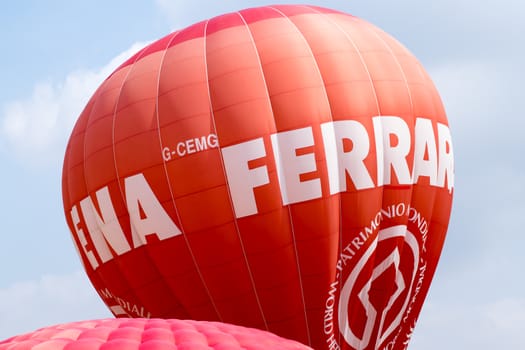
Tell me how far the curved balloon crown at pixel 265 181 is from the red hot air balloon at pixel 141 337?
5.39m

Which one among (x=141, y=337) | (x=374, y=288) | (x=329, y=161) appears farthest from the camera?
(x=374, y=288)

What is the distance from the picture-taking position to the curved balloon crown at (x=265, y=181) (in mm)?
16672

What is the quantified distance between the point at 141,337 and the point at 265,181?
20.9 ft

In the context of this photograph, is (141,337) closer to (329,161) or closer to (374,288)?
(329,161)

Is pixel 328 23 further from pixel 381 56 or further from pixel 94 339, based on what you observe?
pixel 94 339

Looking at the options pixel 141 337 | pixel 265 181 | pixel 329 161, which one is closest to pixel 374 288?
pixel 329 161

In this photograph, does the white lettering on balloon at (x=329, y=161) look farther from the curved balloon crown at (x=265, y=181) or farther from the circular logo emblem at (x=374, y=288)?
the circular logo emblem at (x=374, y=288)

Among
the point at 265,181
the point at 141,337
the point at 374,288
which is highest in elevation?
the point at 141,337

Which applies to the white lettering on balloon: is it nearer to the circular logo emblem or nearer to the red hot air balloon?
the circular logo emblem

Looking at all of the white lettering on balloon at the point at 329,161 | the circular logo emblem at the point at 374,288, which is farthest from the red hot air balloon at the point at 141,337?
the circular logo emblem at the point at 374,288

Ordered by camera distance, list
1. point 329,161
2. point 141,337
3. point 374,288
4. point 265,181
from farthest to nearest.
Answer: point 374,288
point 329,161
point 265,181
point 141,337

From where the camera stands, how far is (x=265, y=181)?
54.5 feet

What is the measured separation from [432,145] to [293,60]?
3042 mm

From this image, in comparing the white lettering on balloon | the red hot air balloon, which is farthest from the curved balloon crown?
the red hot air balloon
